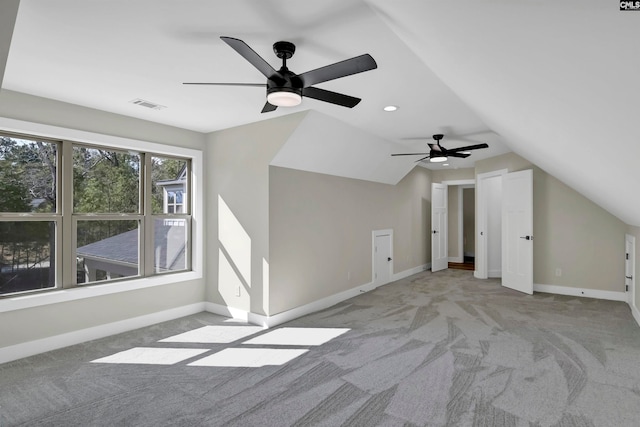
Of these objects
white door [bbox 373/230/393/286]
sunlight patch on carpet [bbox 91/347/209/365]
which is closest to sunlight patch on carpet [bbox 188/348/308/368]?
sunlight patch on carpet [bbox 91/347/209/365]

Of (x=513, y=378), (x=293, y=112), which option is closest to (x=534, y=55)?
(x=513, y=378)

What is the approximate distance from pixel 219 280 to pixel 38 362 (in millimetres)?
2086

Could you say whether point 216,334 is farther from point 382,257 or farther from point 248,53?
point 382,257

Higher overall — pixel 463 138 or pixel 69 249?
pixel 463 138

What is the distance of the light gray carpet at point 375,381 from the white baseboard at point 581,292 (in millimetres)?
1329

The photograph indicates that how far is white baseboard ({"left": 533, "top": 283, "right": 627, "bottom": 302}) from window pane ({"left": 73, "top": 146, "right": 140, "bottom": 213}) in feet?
21.8

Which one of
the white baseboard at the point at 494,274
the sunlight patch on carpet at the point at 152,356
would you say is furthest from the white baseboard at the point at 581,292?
the sunlight patch on carpet at the point at 152,356

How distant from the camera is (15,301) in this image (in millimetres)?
3301

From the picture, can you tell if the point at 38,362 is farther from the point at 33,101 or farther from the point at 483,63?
the point at 483,63

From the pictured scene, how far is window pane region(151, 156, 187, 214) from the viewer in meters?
4.60

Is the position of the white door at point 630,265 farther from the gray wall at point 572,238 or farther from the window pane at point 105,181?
the window pane at point 105,181

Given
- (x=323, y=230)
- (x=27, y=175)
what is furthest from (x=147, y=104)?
(x=323, y=230)

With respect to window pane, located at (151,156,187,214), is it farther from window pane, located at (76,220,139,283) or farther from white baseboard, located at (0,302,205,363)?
white baseboard, located at (0,302,205,363)

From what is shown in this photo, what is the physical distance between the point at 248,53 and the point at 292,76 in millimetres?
418
